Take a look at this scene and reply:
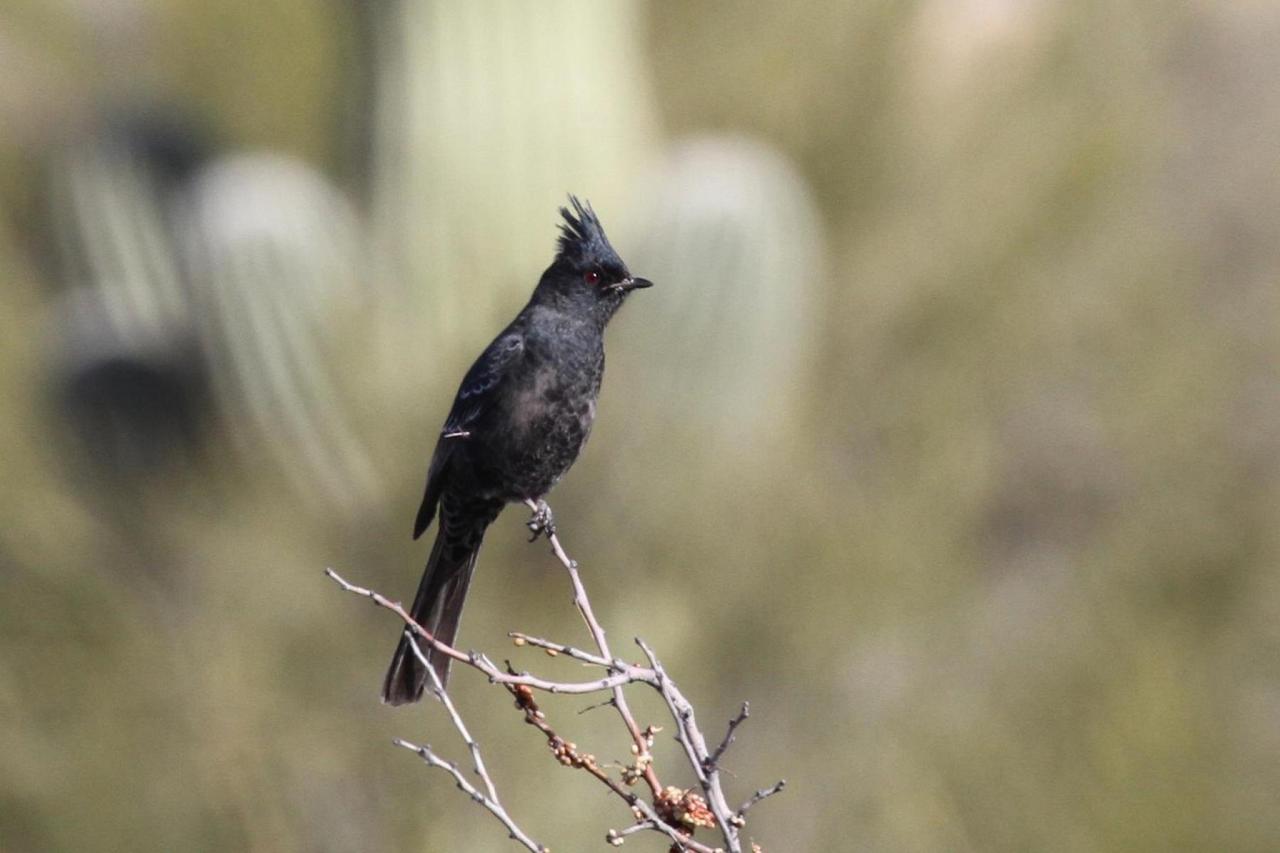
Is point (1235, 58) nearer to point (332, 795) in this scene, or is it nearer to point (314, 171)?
point (314, 171)

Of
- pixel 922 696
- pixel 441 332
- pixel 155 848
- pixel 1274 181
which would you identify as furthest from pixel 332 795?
pixel 1274 181

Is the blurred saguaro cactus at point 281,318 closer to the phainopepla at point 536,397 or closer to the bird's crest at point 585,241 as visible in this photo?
the phainopepla at point 536,397

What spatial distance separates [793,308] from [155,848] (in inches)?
208

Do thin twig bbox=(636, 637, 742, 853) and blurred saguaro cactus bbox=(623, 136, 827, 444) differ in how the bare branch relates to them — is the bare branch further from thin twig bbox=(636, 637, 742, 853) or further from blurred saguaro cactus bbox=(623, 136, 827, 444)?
blurred saguaro cactus bbox=(623, 136, 827, 444)

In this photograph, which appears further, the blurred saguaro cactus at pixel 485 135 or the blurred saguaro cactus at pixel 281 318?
the blurred saguaro cactus at pixel 485 135

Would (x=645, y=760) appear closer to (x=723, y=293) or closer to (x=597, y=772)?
(x=597, y=772)

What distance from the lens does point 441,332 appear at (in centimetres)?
1039

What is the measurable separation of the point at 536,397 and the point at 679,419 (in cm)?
566

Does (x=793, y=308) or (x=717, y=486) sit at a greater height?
(x=793, y=308)

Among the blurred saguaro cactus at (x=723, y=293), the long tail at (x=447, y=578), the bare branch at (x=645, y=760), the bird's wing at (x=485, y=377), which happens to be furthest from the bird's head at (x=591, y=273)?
the blurred saguaro cactus at (x=723, y=293)

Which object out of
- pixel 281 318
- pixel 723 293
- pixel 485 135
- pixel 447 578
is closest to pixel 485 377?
pixel 447 578

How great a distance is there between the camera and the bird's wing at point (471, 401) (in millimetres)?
4883

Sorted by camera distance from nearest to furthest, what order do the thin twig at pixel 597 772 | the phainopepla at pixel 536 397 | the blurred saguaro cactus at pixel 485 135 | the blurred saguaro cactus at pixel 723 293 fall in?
the thin twig at pixel 597 772, the phainopepla at pixel 536 397, the blurred saguaro cactus at pixel 723 293, the blurred saguaro cactus at pixel 485 135

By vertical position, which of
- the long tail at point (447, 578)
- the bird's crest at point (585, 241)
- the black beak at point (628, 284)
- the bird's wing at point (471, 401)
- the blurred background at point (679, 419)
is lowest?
the long tail at point (447, 578)
